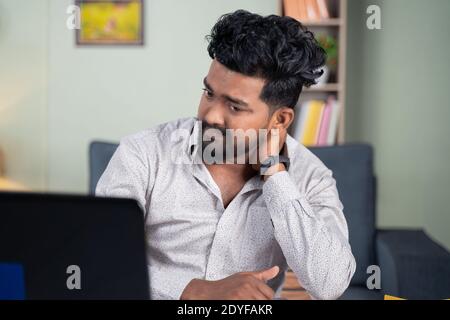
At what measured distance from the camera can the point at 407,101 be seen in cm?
282

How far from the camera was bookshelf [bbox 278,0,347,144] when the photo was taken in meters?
2.56

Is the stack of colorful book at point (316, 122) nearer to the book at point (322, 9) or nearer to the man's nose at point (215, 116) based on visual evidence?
the book at point (322, 9)

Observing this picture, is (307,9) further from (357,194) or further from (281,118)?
(281,118)

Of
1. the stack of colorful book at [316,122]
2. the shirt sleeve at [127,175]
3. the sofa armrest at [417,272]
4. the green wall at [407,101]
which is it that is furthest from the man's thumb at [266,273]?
the green wall at [407,101]

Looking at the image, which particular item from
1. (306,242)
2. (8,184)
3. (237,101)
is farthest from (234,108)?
(8,184)

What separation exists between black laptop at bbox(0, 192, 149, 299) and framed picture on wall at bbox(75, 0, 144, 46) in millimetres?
2474

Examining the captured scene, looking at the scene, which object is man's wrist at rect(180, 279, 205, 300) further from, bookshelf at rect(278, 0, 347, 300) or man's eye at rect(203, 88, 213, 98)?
bookshelf at rect(278, 0, 347, 300)

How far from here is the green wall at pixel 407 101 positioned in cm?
280

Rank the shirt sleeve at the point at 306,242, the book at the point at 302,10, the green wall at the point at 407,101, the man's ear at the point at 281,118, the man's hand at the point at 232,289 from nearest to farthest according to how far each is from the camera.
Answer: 1. the man's hand at the point at 232,289
2. the shirt sleeve at the point at 306,242
3. the man's ear at the point at 281,118
4. the book at the point at 302,10
5. the green wall at the point at 407,101

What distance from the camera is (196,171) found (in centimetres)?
113

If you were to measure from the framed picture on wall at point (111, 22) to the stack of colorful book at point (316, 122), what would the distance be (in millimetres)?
863

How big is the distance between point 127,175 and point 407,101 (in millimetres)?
2027

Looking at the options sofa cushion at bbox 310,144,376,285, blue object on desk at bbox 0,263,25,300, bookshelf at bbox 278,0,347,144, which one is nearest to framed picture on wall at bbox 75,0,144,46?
bookshelf at bbox 278,0,347,144
